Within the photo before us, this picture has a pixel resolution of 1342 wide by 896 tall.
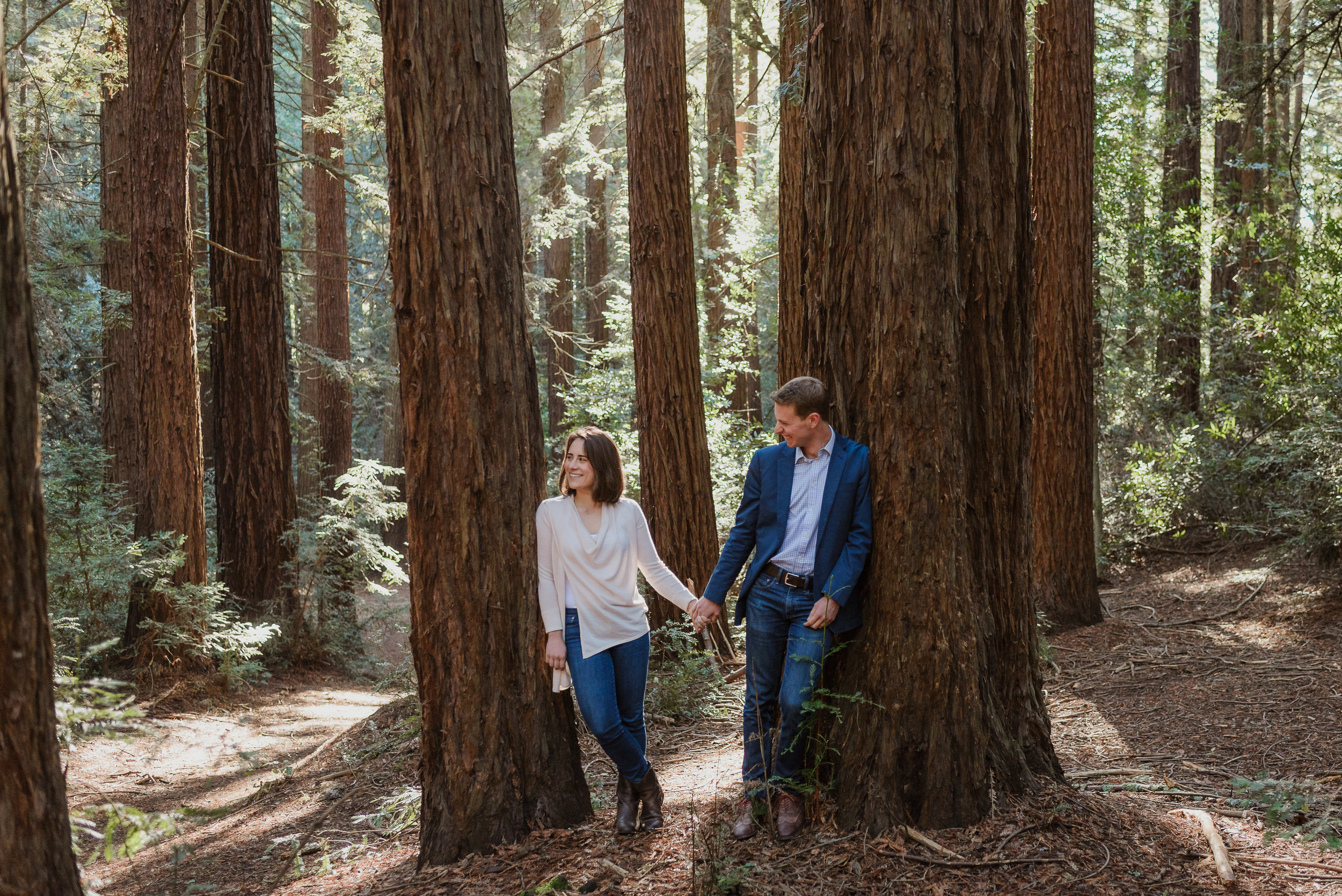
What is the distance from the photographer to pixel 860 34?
13.5ft

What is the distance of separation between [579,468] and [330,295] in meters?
14.6

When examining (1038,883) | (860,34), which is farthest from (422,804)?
(860,34)

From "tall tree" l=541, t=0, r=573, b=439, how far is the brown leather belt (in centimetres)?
1100

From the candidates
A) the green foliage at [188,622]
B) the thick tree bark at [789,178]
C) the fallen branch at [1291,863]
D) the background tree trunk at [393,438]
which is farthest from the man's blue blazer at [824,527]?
the background tree trunk at [393,438]

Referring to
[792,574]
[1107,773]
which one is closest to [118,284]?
[792,574]

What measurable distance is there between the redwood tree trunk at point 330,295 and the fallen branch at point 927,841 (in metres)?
13.6

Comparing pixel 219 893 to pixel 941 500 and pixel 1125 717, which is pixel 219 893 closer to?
pixel 941 500

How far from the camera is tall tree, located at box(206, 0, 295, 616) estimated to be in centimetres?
1097

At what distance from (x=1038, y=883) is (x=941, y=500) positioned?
4.93 ft

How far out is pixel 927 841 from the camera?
3.78 meters

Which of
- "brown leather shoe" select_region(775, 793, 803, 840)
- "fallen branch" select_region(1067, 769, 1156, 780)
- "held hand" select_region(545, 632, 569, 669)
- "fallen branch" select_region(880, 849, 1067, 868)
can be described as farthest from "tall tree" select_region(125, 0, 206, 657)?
"fallen branch" select_region(1067, 769, 1156, 780)

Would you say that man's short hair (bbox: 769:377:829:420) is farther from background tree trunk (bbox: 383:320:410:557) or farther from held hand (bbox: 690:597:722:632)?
background tree trunk (bbox: 383:320:410:557)

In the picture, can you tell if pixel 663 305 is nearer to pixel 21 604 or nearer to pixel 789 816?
pixel 789 816

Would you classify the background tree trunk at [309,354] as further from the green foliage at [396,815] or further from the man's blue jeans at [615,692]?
the man's blue jeans at [615,692]
